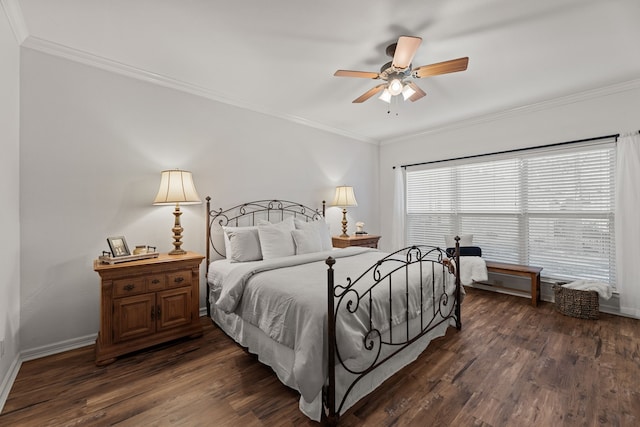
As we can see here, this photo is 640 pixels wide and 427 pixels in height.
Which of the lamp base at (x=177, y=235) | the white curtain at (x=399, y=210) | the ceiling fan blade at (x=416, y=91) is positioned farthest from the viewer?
the white curtain at (x=399, y=210)

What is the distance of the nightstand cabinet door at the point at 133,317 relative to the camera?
2.38 meters

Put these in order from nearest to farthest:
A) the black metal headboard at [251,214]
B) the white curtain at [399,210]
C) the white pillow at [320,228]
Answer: the black metal headboard at [251,214]
the white pillow at [320,228]
the white curtain at [399,210]

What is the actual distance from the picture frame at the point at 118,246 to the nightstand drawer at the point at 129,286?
26 centimetres

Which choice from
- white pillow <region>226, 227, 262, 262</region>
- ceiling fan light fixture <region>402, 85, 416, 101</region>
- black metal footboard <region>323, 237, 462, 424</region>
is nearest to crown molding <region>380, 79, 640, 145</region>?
ceiling fan light fixture <region>402, 85, 416, 101</region>

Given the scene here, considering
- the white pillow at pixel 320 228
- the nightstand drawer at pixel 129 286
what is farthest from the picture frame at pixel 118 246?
the white pillow at pixel 320 228

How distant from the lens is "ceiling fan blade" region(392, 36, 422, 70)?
2057 millimetres

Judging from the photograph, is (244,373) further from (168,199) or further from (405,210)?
(405,210)

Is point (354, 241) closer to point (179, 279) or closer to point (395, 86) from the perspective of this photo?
point (395, 86)

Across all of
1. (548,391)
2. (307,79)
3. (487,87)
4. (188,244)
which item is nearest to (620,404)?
(548,391)

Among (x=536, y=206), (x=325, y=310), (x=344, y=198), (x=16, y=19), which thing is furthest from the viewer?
(x=344, y=198)

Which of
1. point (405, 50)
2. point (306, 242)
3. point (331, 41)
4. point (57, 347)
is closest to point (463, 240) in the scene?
point (306, 242)

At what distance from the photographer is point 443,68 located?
238cm

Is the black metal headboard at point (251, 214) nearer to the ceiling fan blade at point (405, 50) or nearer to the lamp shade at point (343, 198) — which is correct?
the lamp shade at point (343, 198)

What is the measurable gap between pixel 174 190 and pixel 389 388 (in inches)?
101
